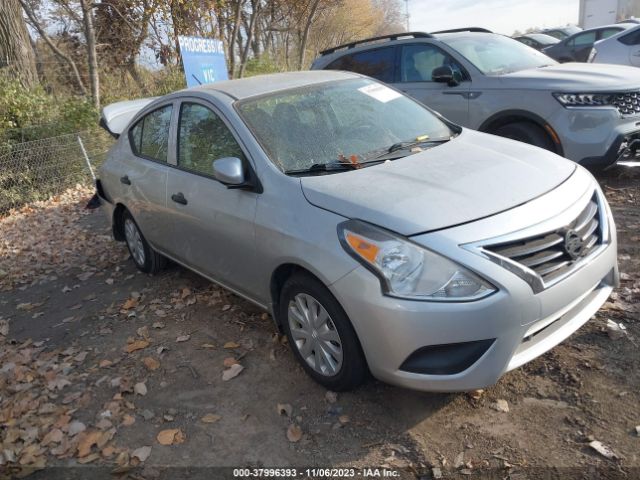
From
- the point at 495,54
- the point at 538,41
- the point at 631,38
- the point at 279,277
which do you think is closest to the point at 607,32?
the point at 538,41

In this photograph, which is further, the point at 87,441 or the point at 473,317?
the point at 87,441

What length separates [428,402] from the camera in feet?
9.61

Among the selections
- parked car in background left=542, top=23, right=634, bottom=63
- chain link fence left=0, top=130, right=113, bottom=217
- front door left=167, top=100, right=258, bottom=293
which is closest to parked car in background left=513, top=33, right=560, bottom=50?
parked car in background left=542, top=23, right=634, bottom=63

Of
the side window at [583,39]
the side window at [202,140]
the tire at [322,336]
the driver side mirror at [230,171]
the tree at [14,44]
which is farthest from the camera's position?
the side window at [583,39]

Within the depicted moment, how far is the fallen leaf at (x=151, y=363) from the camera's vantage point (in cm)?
368

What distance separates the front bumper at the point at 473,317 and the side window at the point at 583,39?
1619cm

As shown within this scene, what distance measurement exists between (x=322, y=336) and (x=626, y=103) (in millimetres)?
4334

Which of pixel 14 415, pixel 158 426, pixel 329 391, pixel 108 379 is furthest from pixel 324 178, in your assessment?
pixel 14 415

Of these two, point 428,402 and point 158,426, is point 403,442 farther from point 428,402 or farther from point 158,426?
point 158,426

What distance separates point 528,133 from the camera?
19.1 ft

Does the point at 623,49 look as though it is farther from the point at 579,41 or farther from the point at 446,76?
the point at 446,76

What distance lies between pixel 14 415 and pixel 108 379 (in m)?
0.57

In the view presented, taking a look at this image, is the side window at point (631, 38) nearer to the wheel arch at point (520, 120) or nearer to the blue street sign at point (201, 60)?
the wheel arch at point (520, 120)

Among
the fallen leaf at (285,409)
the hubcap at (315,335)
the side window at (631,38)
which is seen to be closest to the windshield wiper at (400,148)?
the hubcap at (315,335)
